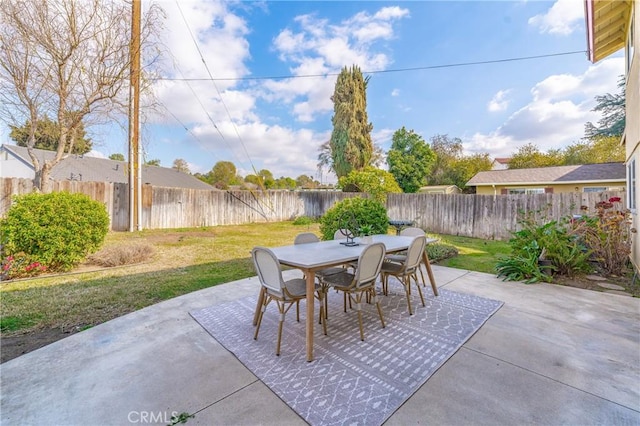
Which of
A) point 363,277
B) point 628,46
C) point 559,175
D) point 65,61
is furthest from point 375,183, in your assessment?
point 559,175

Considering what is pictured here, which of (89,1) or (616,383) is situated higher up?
(89,1)

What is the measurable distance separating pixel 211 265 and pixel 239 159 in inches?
304

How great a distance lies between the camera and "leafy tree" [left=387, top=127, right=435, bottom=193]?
62.9ft

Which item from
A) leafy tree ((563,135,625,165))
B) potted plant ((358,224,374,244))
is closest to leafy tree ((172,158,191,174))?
potted plant ((358,224,374,244))

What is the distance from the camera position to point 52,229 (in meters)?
4.32

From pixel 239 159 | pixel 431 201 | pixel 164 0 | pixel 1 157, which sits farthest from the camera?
pixel 1 157

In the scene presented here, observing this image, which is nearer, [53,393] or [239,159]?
[53,393]

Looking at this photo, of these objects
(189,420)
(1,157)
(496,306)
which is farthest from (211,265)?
(1,157)

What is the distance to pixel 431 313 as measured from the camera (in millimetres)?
3031

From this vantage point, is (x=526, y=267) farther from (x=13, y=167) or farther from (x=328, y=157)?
(x=13, y=167)

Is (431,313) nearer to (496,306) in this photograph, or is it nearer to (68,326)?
(496,306)

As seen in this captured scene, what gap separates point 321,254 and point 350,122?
1761cm

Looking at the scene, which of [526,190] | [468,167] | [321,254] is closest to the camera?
[321,254]

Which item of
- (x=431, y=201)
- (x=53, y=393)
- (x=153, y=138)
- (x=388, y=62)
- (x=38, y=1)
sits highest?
(x=388, y=62)
